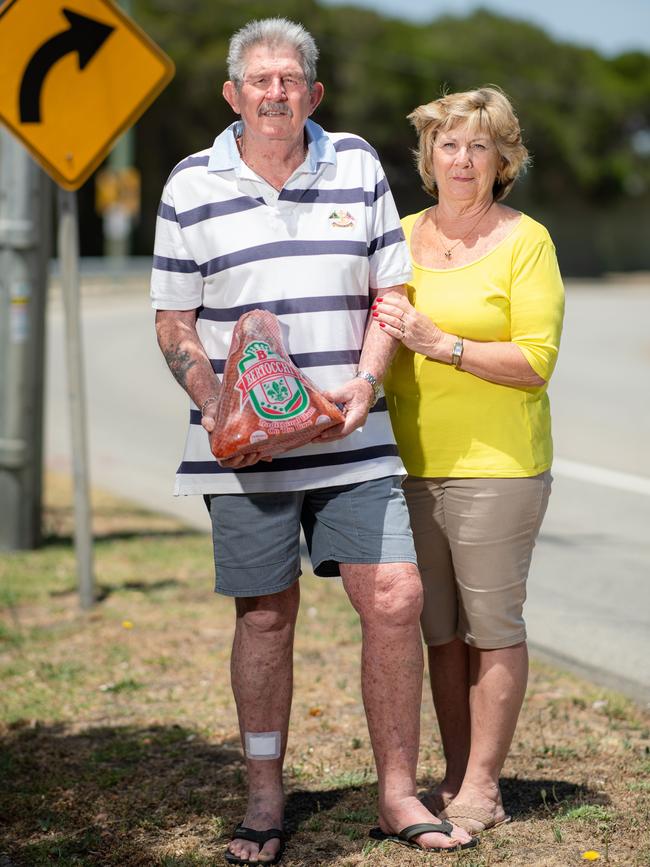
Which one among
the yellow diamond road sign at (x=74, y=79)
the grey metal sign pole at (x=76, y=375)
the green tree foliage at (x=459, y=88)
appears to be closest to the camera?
the yellow diamond road sign at (x=74, y=79)

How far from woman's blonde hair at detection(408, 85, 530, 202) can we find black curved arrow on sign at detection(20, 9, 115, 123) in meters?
2.51

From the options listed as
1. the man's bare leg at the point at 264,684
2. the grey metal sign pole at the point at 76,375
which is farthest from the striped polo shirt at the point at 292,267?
the grey metal sign pole at the point at 76,375

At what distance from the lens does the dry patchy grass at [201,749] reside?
3.51m

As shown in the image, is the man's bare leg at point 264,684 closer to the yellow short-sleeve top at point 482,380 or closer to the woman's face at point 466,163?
the yellow short-sleeve top at point 482,380

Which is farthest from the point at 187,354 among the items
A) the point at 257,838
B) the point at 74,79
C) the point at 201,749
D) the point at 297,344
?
the point at 74,79

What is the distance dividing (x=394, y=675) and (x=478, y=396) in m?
0.76

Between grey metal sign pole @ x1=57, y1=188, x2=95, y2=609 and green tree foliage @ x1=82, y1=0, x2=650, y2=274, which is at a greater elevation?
green tree foliage @ x1=82, y1=0, x2=650, y2=274

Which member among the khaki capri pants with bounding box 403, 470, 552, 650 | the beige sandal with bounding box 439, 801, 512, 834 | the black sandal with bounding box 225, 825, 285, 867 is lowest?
the black sandal with bounding box 225, 825, 285, 867

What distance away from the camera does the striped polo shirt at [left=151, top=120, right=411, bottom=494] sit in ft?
10.7

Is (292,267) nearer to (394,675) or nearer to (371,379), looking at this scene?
(371,379)

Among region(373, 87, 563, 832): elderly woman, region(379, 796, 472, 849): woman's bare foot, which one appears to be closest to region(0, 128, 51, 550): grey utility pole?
region(373, 87, 563, 832): elderly woman

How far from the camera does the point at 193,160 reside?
336cm

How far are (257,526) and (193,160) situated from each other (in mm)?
957

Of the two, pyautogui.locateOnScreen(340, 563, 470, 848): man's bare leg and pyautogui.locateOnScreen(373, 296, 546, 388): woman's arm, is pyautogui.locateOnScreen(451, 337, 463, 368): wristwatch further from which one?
pyautogui.locateOnScreen(340, 563, 470, 848): man's bare leg
